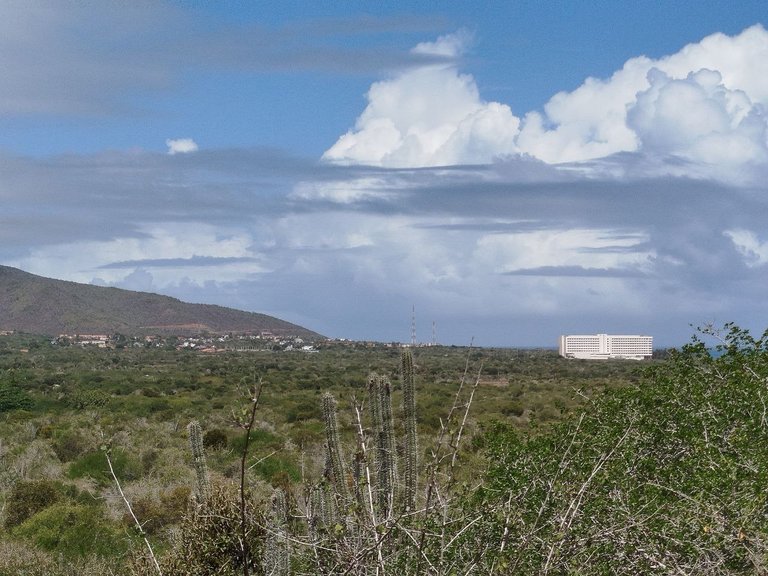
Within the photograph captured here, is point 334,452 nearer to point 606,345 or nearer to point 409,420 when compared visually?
point 409,420

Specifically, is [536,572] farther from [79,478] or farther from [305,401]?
[305,401]

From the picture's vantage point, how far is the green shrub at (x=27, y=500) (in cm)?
1852

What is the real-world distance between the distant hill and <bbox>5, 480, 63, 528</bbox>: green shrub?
115 meters

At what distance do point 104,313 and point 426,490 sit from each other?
461ft

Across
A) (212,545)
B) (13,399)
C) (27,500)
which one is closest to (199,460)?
(212,545)

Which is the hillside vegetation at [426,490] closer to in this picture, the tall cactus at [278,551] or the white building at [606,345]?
the tall cactus at [278,551]

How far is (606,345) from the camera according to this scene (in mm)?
128500

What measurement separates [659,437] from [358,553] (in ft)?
23.8

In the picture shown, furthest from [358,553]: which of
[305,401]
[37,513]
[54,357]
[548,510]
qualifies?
[54,357]

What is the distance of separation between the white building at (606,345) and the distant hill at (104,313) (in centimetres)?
4698

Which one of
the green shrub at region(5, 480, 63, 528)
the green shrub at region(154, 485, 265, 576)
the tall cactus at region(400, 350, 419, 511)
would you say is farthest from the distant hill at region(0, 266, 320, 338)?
the tall cactus at region(400, 350, 419, 511)

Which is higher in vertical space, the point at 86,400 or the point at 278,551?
the point at 278,551

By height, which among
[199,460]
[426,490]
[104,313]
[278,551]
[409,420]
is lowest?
[278,551]

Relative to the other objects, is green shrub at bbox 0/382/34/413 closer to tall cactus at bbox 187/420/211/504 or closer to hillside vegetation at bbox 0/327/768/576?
hillside vegetation at bbox 0/327/768/576
